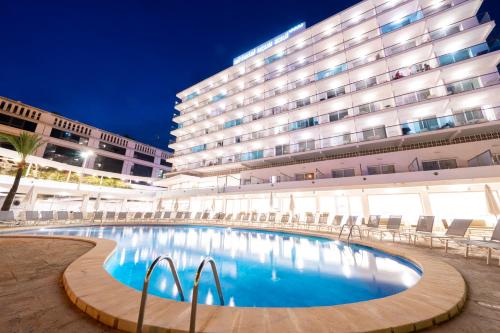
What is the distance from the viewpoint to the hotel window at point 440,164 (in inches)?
589

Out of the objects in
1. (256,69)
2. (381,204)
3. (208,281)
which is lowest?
(208,281)

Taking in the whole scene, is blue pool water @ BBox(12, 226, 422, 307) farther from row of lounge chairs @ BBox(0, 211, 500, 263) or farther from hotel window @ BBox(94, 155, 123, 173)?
hotel window @ BBox(94, 155, 123, 173)

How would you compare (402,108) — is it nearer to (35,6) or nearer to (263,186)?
(263,186)

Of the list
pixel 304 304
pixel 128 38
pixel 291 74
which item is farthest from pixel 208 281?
pixel 128 38

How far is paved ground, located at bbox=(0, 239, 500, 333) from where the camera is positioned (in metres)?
2.32

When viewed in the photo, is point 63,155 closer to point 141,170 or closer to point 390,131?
point 141,170

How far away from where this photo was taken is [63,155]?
3369 centimetres

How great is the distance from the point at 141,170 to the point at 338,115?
41310mm

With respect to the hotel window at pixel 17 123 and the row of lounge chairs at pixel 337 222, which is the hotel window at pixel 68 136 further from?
the row of lounge chairs at pixel 337 222

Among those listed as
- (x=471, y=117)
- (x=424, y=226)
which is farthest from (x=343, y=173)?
(x=424, y=226)

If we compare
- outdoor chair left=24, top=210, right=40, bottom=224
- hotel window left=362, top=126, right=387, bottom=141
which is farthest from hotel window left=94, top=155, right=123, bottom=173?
hotel window left=362, top=126, right=387, bottom=141

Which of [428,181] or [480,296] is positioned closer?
[480,296]

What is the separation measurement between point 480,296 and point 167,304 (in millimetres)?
4900

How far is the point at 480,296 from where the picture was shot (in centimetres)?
323
